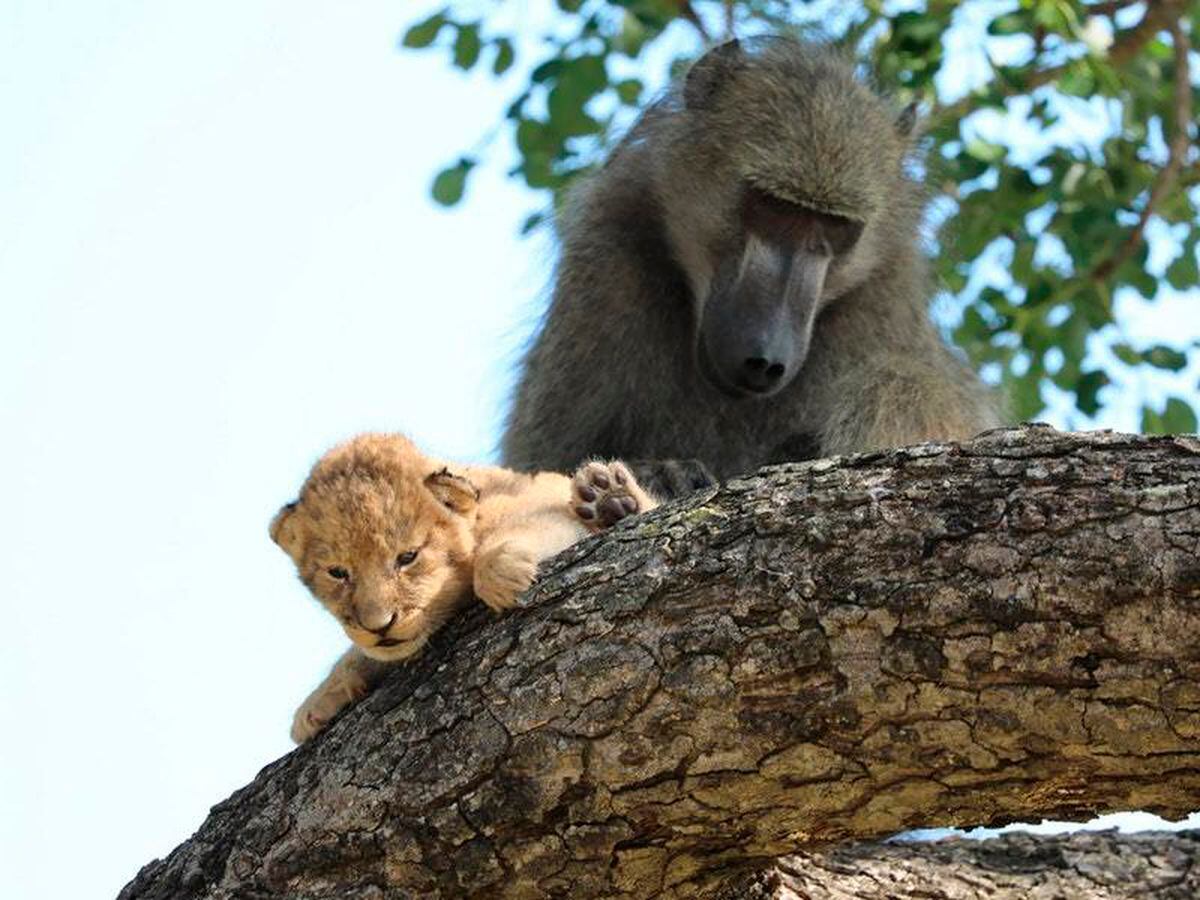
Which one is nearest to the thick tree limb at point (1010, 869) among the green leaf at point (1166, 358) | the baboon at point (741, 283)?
the baboon at point (741, 283)

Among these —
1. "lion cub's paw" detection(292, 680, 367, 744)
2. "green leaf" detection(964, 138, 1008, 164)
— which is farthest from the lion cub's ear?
"green leaf" detection(964, 138, 1008, 164)

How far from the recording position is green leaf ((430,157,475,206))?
8.32 metres

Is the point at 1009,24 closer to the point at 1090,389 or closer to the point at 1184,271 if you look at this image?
the point at 1184,271

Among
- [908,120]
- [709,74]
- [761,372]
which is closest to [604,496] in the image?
[761,372]

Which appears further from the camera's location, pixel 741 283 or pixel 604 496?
pixel 741 283

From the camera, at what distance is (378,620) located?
361 cm

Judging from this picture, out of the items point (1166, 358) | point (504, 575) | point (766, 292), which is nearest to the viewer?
point (504, 575)

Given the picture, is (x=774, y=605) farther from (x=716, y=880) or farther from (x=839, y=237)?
(x=839, y=237)

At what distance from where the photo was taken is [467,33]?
26.6 feet

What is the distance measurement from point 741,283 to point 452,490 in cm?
222

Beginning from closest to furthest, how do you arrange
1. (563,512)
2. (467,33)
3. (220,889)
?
(220,889) < (563,512) < (467,33)

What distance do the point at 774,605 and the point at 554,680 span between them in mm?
457

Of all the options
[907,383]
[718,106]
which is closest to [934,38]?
[718,106]

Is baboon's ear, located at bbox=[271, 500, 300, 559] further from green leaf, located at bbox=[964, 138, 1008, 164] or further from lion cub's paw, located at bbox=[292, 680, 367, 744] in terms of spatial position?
green leaf, located at bbox=[964, 138, 1008, 164]
